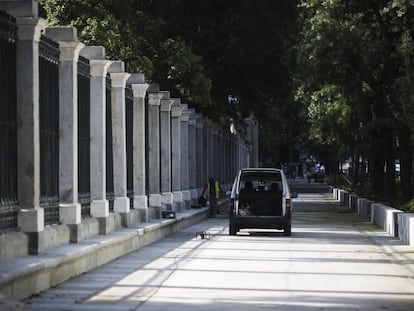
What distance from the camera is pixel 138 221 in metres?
23.5

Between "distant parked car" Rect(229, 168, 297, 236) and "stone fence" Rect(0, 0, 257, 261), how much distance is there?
246 centimetres

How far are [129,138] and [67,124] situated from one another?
7424mm

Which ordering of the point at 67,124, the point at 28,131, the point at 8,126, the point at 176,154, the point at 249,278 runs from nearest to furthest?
the point at 8,126
the point at 28,131
the point at 249,278
the point at 67,124
the point at 176,154

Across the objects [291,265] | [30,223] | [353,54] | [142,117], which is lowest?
[291,265]

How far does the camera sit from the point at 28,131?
13883 millimetres

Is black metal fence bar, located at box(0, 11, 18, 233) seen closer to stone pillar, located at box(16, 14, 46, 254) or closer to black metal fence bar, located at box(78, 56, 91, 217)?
stone pillar, located at box(16, 14, 46, 254)

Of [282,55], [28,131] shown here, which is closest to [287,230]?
[28,131]

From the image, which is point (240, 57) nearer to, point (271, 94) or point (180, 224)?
point (271, 94)

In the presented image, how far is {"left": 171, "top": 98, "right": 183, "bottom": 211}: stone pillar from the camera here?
3173 cm

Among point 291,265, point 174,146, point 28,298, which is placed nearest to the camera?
point 28,298

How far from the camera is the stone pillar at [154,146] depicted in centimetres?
2712

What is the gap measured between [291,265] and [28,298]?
22.7 feet

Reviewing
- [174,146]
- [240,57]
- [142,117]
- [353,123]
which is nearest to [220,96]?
[240,57]

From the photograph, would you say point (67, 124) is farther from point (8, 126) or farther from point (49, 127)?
point (8, 126)
